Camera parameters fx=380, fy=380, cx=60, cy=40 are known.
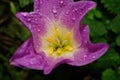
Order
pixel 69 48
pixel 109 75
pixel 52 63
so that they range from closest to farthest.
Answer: pixel 52 63 < pixel 69 48 < pixel 109 75

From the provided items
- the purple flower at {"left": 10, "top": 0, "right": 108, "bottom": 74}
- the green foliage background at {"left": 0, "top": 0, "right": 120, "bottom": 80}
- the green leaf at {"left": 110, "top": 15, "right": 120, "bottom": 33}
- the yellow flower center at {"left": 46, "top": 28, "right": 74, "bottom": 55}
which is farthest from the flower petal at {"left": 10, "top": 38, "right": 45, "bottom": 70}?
the green leaf at {"left": 110, "top": 15, "right": 120, "bottom": 33}

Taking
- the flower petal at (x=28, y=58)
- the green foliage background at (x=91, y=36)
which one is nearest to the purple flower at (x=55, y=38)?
the flower petal at (x=28, y=58)

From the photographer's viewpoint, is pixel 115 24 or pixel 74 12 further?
pixel 115 24

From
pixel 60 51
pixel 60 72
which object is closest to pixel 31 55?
pixel 60 51

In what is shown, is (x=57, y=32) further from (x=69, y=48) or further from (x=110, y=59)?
(x=110, y=59)

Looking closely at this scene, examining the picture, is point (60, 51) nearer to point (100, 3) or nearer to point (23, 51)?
point (23, 51)

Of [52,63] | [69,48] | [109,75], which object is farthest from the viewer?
[109,75]

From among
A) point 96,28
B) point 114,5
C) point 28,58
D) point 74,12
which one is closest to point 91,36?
point 96,28

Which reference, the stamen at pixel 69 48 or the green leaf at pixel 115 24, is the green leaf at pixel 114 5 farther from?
the stamen at pixel 69 48
